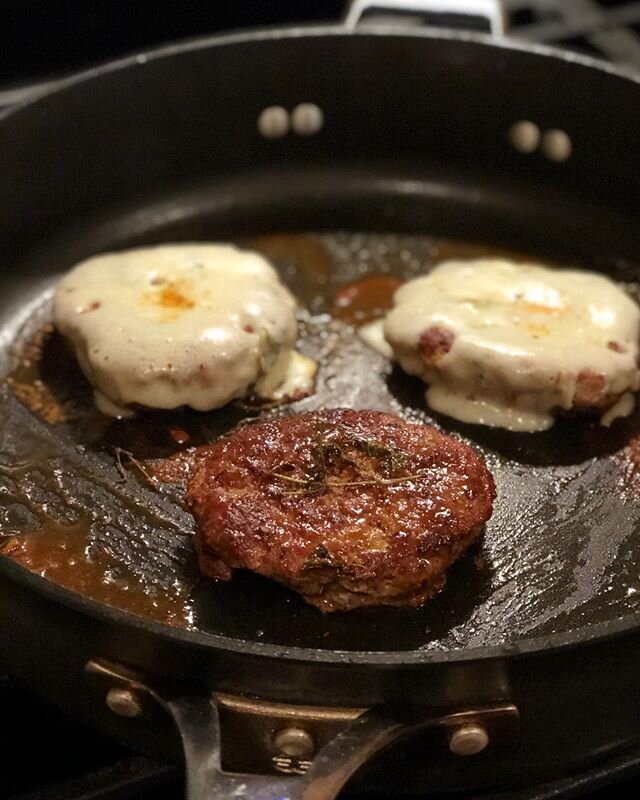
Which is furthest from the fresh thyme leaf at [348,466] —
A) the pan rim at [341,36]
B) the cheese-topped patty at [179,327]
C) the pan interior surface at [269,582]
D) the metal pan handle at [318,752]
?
the pan rim at [341,36]

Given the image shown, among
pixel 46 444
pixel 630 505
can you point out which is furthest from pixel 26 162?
pixel 630 505

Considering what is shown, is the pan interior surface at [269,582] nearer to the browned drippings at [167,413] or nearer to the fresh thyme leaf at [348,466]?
the browned drippings at [167,413]

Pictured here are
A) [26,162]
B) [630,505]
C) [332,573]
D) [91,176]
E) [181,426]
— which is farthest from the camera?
[91,176]

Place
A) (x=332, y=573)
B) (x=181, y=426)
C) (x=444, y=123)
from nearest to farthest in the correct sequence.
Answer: (x=332, y=573) < (x=181, y=426) < (x=444, y=123)

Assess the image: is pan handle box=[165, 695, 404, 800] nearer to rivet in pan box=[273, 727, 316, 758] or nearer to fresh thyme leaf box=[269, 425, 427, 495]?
rivet in pan box=[273, 727, 316, 758]

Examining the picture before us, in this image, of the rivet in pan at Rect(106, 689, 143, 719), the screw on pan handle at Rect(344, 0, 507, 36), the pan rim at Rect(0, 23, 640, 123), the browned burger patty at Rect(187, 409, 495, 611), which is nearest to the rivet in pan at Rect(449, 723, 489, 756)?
the browned burger patty at Rect(187, 409, 495, 611)

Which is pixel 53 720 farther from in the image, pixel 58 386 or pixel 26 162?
pixel 26 162

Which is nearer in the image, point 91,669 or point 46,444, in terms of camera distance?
point 91,669
